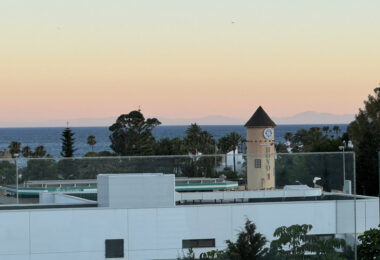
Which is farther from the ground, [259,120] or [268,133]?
[259,120]

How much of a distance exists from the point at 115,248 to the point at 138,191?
243 centimetres

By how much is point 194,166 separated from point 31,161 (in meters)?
8.48

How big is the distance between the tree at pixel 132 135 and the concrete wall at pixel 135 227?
258 feet

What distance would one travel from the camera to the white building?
121ft

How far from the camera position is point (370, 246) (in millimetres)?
36688

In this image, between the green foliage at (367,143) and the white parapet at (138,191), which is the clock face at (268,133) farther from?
the white parapet at (138,191)

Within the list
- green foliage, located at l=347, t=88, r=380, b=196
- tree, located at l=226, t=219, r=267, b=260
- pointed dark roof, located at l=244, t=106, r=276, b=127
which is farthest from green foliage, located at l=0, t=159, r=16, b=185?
green foliage, located at l=347, t=88, r=380, b=196

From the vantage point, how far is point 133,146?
12144cm

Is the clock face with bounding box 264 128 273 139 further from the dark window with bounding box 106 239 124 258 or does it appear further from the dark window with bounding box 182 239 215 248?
the dark window with bounding box 106 239 124 258

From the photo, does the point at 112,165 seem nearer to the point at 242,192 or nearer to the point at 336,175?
the point at 242,192


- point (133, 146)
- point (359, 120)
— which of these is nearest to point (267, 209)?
point (359, 120)

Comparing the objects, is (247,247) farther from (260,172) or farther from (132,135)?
(132,135)

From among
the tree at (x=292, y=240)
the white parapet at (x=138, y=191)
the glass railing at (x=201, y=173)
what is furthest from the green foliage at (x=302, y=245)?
the glass railing at (x=201, y=173)

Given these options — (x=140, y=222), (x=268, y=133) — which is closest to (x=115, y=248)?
(x=140, y=222)
